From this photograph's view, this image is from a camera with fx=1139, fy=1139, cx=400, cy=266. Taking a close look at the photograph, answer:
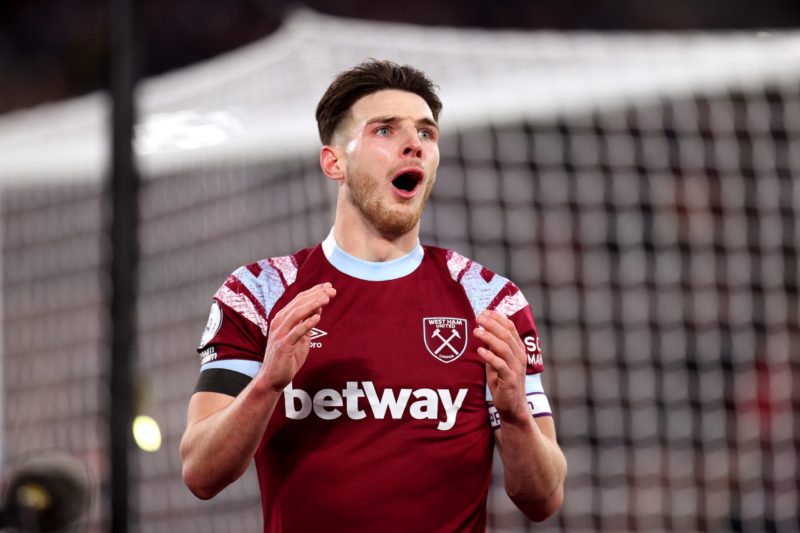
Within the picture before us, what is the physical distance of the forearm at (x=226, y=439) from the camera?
6.27ft

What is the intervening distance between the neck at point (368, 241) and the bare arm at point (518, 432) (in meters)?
0.31

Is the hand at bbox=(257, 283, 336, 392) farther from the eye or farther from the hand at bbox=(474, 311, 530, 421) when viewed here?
the eye

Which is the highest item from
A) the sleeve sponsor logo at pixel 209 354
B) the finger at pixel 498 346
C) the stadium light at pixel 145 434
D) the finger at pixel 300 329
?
the finger at pixel 300 329

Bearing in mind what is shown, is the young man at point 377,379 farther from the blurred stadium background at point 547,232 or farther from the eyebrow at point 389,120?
the blurred stadium background at point 547,232

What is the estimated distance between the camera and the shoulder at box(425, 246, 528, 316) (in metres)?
2.23

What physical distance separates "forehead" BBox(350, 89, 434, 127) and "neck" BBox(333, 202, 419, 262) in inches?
7.7

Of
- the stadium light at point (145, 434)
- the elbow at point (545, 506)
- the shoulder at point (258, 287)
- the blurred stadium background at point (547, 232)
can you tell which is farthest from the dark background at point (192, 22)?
the elbow at point (545, 506)

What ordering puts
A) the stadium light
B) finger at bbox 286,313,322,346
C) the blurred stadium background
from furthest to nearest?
the blurred stadium background, the stadium light, finger at bbox 286,313,322,346

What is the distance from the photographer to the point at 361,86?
87.9 inches

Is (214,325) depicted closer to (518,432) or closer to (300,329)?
(300,329)

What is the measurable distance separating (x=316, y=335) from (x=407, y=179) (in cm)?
35

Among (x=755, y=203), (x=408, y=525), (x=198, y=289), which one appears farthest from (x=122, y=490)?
(x=755, y=203)

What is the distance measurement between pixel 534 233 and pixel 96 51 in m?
6.52

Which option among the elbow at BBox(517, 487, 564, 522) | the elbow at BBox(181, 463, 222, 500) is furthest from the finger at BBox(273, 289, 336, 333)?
the elbow at BBox(517, 487, 564, 522)
